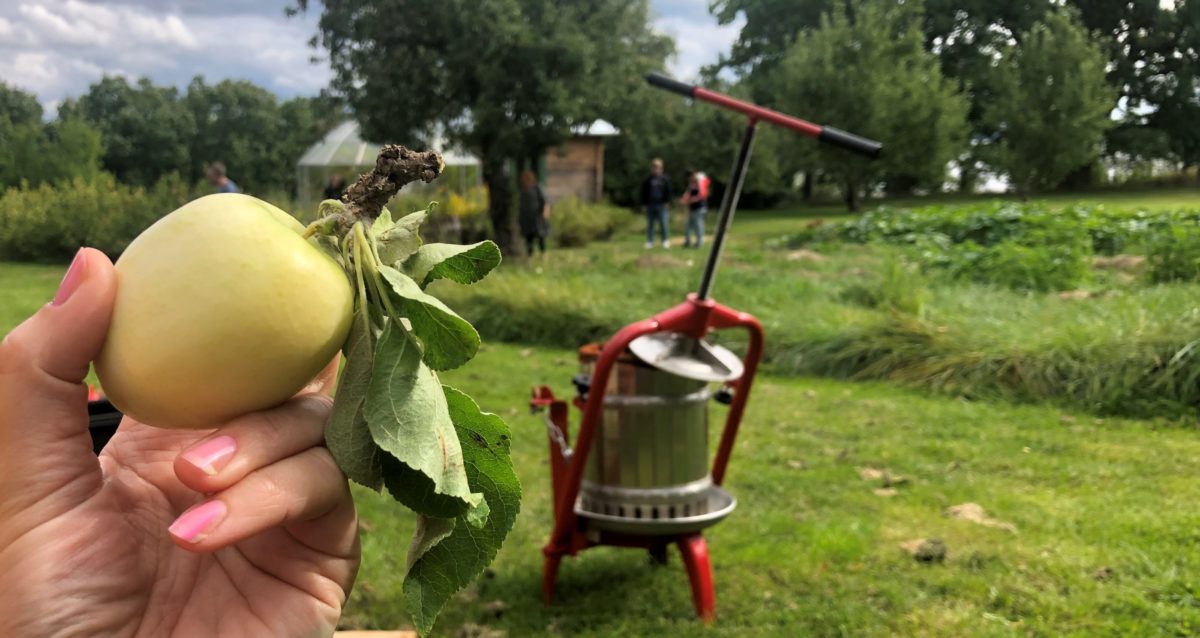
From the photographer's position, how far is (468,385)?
21.9 ft

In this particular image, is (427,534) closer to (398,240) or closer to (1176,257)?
(398,240)

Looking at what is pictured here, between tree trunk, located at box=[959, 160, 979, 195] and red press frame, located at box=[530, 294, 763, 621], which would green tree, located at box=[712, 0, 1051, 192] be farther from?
red press frame, located at box=[530, 294, 763, 621]

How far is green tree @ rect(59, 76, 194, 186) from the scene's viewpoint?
40031mm

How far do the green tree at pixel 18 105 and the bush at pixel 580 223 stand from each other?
19.2 m

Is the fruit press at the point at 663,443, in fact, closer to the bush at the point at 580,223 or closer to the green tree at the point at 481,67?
the green tree at the point at 481,67

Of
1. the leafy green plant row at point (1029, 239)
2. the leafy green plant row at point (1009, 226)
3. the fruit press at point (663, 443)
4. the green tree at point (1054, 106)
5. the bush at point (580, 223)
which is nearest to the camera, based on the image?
the fruit press at point (663, 443)

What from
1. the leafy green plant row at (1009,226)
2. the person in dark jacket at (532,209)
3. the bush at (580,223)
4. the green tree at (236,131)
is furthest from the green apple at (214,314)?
the green tree at (236,131)

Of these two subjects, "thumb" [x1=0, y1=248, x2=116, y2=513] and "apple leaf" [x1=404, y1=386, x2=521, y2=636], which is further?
"apple leaf" [x1=404, y1=386, x2=521, y2=636]

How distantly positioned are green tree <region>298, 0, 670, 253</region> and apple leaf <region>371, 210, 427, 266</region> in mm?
13660

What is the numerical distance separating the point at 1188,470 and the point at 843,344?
9.13ft

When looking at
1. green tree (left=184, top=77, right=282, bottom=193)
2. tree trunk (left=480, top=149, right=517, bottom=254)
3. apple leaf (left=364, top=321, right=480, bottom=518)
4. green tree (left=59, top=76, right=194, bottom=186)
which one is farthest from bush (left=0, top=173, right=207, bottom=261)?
green tree (left=184, top=77, right=282, bottom=193)

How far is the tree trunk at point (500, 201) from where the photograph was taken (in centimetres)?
1562

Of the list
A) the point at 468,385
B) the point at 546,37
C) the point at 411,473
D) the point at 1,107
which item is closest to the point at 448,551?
the point at 411,473

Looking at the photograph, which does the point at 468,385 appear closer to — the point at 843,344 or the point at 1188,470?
the point at 843,344
